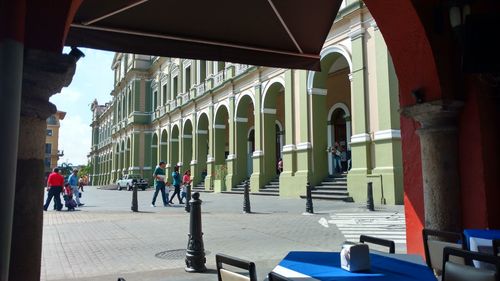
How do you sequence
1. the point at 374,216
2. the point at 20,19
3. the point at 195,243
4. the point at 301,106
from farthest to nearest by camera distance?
the point at 301,106 → the point at 374,216 → the point at 195,243 → the point at 20,19

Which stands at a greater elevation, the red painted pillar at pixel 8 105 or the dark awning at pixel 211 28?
the dark awning at pixel 211 28

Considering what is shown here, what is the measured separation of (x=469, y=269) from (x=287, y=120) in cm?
1859

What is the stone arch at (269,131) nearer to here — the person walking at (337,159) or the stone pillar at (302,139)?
the stone pillar at (302,139)

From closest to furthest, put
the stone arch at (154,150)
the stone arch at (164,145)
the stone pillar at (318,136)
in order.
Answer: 1. the stone pillar at (318,136)
2. the stone arch at (164,145)
3. the stone arch at (154,150)

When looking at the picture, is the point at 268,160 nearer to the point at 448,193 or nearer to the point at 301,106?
the point at 301,106

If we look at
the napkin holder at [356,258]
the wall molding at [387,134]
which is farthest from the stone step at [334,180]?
the napkin holder at [356,258]

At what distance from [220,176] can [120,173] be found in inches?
1257

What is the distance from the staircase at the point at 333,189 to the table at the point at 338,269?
13378 millimetres

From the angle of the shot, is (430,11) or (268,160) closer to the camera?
(430,11)

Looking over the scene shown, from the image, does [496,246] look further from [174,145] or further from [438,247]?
[174,145]

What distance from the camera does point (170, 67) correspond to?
4016cm

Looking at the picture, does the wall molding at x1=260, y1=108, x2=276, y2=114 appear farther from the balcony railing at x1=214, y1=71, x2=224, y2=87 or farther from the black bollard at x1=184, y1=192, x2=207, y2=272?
the black bollard at x1=184, y1=192, x2=207, y2=272

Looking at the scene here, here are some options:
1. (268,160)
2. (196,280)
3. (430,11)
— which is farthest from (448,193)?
(268,160)

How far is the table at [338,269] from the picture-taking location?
2598 mm
